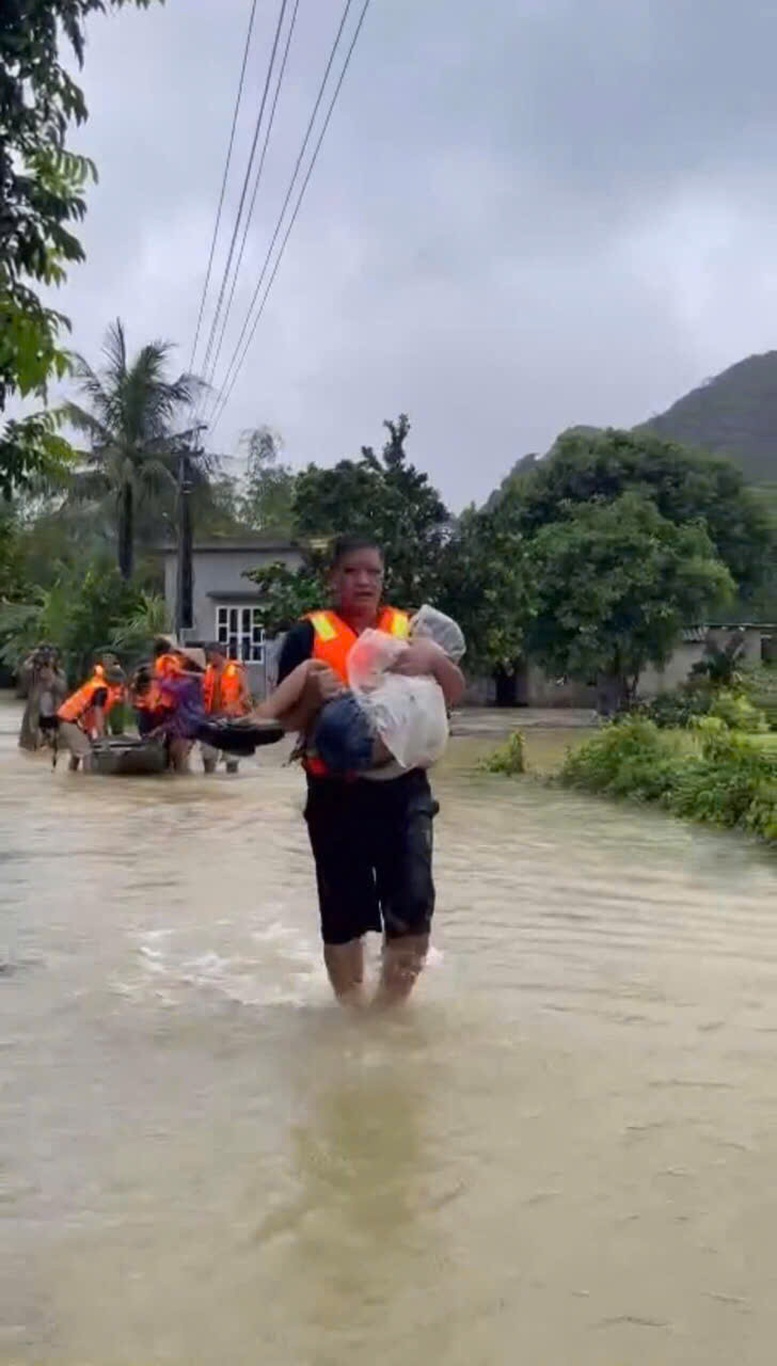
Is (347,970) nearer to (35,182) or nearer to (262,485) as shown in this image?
(35,182)

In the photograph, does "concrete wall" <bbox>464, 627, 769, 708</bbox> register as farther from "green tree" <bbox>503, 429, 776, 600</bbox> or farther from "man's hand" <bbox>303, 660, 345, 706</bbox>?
"man's hand" <bbox>303, 660, 345, 706</bbox>

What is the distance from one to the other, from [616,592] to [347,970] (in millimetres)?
28746

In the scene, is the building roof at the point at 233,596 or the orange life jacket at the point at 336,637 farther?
the building roof at the point at 233,596

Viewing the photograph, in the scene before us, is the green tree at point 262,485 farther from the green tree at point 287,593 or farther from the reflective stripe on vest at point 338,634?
→ the reflective stripe on vest at point 338,634

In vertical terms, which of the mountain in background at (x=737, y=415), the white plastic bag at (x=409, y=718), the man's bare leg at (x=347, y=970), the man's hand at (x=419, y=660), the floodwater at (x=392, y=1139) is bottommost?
the floodwater at (x=392, y=1139)

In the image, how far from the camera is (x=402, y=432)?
31531 millimetres

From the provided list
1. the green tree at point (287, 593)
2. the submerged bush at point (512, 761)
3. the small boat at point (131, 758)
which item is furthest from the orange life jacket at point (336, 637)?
the green tree at point (287, 593)

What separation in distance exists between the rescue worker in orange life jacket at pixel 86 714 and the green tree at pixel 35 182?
1266cm

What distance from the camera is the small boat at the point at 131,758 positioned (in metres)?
19.0

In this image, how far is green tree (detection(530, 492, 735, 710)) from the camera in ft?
114

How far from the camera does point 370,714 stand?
5.65 meters

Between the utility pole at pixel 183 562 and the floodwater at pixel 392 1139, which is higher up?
the utility pole at pixel 183 562

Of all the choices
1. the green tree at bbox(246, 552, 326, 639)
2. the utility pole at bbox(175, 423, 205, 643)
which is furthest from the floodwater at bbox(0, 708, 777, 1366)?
the utility pole at bbox(175, 423, 205, 643)

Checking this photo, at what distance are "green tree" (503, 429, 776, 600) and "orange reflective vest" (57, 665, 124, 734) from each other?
22.9 metres
